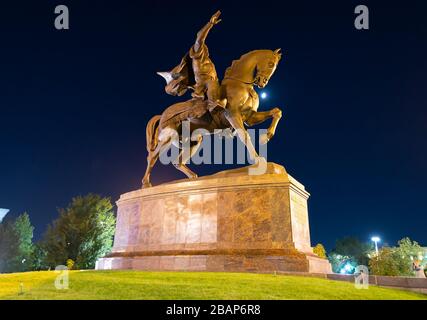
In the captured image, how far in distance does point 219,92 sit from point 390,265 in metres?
29.5

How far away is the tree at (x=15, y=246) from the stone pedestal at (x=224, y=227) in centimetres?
4588

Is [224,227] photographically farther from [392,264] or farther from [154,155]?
[392,264]

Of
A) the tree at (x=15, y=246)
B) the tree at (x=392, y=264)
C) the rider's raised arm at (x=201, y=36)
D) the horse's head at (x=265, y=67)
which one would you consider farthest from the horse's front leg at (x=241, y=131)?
the tree at (x=15, y=246)

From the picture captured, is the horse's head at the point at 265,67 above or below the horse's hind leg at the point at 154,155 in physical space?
above

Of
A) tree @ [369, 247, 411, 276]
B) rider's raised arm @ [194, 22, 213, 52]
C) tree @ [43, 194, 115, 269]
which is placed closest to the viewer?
rider's raised arm @ [194, 22, 213, 52]

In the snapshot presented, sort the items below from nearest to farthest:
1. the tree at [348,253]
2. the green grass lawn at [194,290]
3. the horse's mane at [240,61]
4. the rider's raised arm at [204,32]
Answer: the green grass lawn at [194,290] → the rider's raised arm at [204,32] → the horse's mane at [240,61] → the tree at [348,253]

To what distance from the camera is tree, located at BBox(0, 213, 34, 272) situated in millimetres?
49706

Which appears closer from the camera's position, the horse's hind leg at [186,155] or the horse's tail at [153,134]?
the horse's hind leg at [186,155]

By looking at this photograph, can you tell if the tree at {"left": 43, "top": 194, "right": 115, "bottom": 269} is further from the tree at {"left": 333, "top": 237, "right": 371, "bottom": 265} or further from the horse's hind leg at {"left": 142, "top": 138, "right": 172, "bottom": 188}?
the tree at {"left": 333, "top": 237, "right": 371, "bottom": 265}

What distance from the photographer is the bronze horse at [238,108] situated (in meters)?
11.6

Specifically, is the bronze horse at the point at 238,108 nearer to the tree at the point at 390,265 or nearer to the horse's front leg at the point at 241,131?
the horse's front leg at the point at 241,131

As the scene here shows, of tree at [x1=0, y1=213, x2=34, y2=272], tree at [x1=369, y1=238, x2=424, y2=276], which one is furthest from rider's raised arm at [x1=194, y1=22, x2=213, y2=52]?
tree at [x1=0, y1=213, x2=34, y2=272]

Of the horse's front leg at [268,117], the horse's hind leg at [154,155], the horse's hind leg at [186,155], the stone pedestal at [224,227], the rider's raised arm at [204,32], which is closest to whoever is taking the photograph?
the stone pedestal at [224,227]
